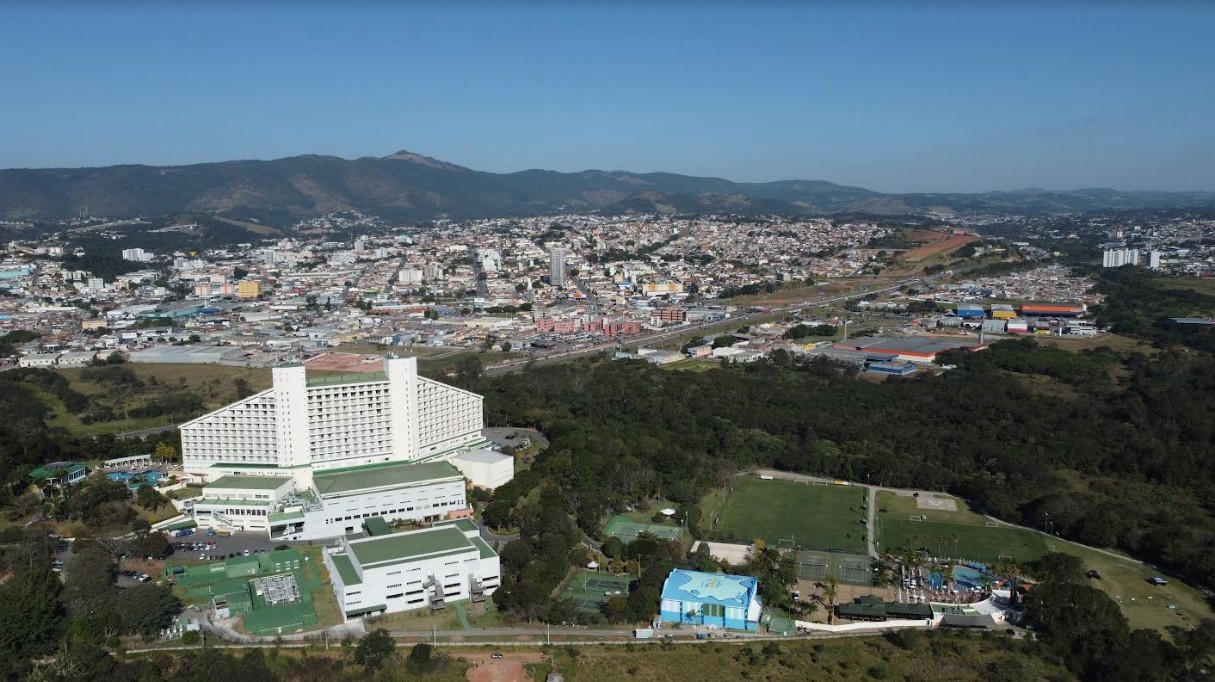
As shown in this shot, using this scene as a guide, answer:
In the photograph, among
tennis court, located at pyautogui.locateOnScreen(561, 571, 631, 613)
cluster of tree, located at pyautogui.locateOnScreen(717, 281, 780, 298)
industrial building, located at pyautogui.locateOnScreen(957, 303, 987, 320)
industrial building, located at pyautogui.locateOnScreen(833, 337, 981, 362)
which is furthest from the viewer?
cluster of tree, located at pyautogui.locateOnScreen(717, 281, 780, 298)

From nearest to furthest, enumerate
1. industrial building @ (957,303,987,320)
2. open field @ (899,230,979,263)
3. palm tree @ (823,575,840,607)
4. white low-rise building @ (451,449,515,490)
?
palm tree @ (823,575,840,607) → white low-rise building @ (451,449,515,490) → industrial building @ (957,303,987,320) → open field @ (899,230,979,263)

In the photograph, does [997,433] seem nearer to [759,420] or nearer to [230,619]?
[759,420]

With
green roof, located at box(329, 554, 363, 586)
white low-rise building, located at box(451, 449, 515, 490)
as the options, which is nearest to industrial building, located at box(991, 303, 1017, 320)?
white low-rise building, located at box(451, 449, 515, 490)

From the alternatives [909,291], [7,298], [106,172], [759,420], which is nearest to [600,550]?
[759,420]

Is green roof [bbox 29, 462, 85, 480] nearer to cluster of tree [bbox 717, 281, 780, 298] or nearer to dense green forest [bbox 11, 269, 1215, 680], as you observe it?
dense green forest [bbox 11, 269, 1215, 680]

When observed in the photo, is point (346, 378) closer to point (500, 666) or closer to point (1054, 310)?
point (500, 666)

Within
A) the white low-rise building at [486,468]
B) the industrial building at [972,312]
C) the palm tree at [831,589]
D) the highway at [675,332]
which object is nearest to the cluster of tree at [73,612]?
the white low-rise building at [486,468]

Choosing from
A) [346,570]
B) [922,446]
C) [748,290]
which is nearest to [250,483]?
[346,570]
